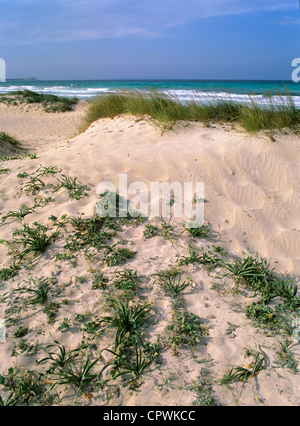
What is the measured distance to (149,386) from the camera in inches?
73.9

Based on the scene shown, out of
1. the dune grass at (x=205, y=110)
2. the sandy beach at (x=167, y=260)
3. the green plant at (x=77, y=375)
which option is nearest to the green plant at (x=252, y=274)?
the sandy beach at (x=167, y=260)

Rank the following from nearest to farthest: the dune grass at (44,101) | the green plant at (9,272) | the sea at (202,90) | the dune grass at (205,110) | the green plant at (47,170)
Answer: the green plant at (9,272) → the green plant at (47,170) → the dune grass at (205,110) → the sea at (202,90) → the dune grass at (44,101)

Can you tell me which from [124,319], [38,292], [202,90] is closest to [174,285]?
[124,319]

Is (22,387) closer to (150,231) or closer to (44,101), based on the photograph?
(150,231)

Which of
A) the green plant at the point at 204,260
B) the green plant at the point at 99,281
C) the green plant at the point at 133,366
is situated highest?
the green plant at the point at 204,260

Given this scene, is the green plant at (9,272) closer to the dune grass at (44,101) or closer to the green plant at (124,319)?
the green plant at (124,319)

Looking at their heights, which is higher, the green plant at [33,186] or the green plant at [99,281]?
the green plant at [33,186]

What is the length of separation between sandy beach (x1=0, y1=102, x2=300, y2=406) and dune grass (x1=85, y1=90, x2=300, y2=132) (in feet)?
0.90

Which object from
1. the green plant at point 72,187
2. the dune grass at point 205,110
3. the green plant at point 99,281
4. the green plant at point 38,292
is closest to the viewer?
the green plant at point 38,292

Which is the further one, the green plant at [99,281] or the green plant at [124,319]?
the green plant at [99,281]

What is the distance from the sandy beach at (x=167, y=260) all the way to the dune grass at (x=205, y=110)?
275 millimetres

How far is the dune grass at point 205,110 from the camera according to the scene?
488cm

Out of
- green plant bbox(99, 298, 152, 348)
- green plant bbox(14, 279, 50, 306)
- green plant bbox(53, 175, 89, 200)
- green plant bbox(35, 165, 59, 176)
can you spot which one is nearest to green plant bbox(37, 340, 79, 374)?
green plant bbox(99, 298, 152, 348)

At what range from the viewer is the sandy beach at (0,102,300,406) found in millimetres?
1907
